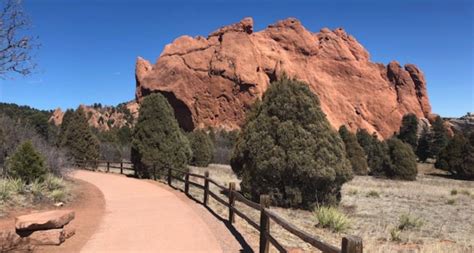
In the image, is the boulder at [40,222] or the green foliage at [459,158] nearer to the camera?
the boulder at [40,222]

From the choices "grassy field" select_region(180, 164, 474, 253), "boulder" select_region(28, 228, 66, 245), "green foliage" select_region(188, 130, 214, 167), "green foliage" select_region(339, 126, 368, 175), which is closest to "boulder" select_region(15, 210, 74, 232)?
"boulder" select_region(28, 228, 66, 245)

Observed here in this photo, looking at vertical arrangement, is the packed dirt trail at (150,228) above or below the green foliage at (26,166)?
below

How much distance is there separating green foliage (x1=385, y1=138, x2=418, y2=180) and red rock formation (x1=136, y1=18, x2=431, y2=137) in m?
75.0

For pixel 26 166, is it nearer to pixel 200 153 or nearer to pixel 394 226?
pixel 394 226

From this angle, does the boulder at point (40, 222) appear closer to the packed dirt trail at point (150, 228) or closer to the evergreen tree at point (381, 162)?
the packed dirt trail at point (150, 228)

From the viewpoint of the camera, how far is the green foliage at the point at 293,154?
49.2 ft

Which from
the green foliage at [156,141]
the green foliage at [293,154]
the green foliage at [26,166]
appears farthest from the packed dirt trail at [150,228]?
the green foliage at [156,141]

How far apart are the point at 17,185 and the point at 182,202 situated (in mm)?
5263

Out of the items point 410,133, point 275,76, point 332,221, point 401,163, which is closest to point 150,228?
point 332,221

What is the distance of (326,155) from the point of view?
15102 mm

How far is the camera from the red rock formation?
122188mm

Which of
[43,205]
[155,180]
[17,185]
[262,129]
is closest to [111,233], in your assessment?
[43,205]

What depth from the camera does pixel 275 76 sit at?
432 feet

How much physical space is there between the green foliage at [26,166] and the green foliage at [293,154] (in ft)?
23.8
